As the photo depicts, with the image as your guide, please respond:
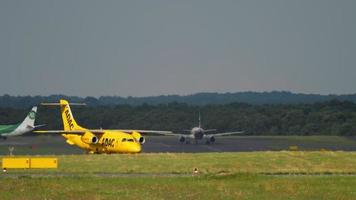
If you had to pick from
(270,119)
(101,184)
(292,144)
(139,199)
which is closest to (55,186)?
(101,184)

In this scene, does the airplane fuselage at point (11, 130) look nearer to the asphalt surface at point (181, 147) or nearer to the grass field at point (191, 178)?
the asphalt surface at point (181, 147)

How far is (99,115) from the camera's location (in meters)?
138

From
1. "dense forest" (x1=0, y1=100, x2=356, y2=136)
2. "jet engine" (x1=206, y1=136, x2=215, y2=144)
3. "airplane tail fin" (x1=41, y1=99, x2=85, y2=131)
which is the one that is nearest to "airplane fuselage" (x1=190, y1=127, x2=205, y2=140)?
"jet engine" (x1=206, y1=136, x2=215, y2=144)

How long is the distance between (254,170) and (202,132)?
5442 cm

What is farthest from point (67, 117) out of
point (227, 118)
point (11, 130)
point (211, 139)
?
point (227, 118)

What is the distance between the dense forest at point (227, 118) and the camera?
123062mm

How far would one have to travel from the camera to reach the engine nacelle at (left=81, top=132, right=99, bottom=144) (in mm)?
63844

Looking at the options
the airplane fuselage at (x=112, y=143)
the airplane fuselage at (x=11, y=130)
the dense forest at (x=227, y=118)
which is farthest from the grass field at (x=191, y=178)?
the dense forest at (x=227, y=118)

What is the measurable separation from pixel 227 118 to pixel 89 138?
74716 millimetres

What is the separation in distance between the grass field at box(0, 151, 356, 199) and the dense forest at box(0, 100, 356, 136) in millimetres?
67842

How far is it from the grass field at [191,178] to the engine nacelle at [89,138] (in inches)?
503

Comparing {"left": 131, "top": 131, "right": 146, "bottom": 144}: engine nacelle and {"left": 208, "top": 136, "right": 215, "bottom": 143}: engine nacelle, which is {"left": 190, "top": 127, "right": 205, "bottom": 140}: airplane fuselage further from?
{"left": 131, "top": 131, "right": 146, "bottom": 144}: engine nacelle

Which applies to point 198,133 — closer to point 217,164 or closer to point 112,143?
point 112,143

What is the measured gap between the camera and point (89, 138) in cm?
6400
